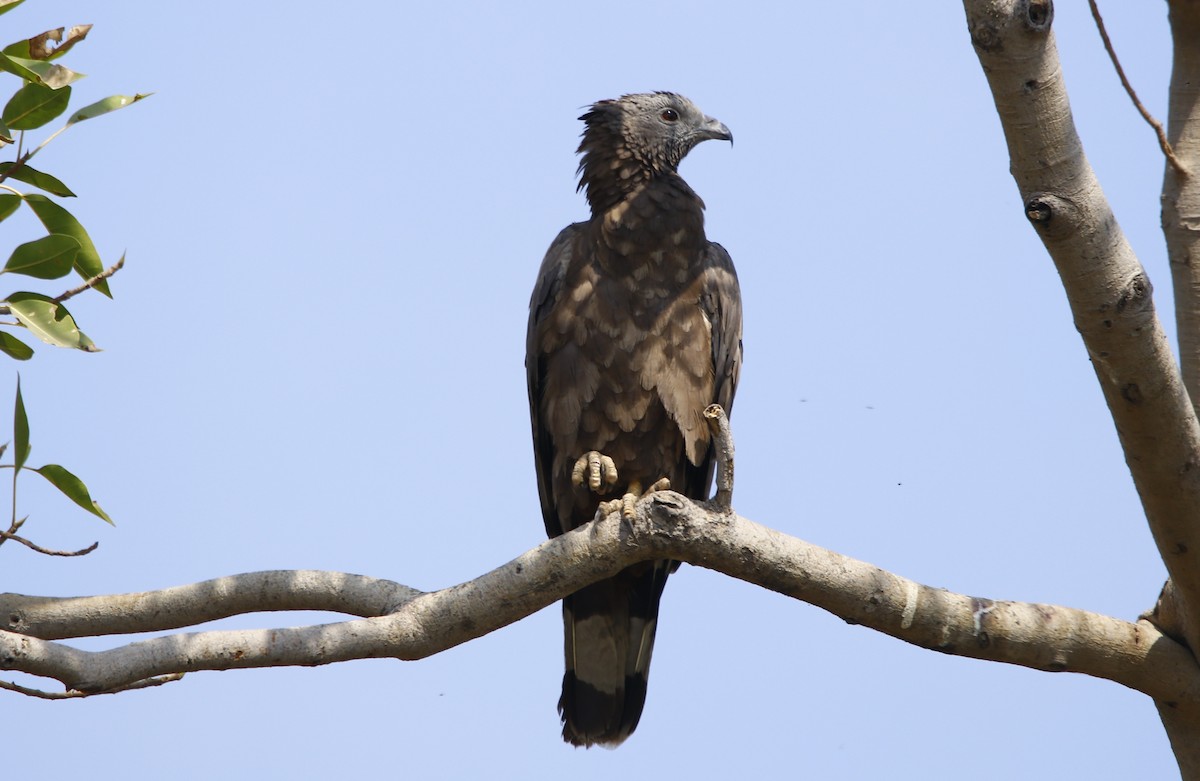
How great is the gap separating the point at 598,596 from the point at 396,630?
2028mm

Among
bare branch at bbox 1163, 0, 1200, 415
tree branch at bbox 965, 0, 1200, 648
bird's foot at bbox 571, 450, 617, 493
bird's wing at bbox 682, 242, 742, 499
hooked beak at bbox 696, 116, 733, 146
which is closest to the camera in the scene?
tree branch at bbox 965, 0, 1200, 648

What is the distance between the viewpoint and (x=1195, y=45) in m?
3.97

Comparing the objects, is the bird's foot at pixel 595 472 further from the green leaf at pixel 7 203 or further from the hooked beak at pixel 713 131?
the green leaf at pixel 7 203

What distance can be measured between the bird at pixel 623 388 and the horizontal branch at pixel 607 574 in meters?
1.51

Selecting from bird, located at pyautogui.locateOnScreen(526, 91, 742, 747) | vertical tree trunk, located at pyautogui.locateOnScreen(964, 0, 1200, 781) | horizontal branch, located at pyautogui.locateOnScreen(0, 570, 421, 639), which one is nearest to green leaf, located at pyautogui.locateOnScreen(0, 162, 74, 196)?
horizontal branch, located at pyautogui.locateOnScreen(0, 570, 421, 639)

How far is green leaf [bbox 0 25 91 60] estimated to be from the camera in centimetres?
332

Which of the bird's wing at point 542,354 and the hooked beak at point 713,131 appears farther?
the hooked beak at point 713,131

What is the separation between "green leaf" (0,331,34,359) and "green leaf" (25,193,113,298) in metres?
0.27

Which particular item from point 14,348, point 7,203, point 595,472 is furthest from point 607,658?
point 7,203

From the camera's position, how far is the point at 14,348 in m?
3.33

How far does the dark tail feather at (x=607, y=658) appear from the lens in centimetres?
527

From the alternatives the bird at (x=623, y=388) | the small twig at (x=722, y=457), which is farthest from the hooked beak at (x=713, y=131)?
the small twig at (x=722, y=457)

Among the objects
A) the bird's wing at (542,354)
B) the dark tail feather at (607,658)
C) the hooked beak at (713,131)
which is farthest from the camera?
the hooked beak at (713,131)

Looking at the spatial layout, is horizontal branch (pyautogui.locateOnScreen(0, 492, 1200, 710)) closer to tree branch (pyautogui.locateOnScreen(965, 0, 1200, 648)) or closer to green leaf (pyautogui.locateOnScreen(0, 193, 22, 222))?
tree branch (pyautogui.locateOnScreen(965, 0, 1200, 648))
